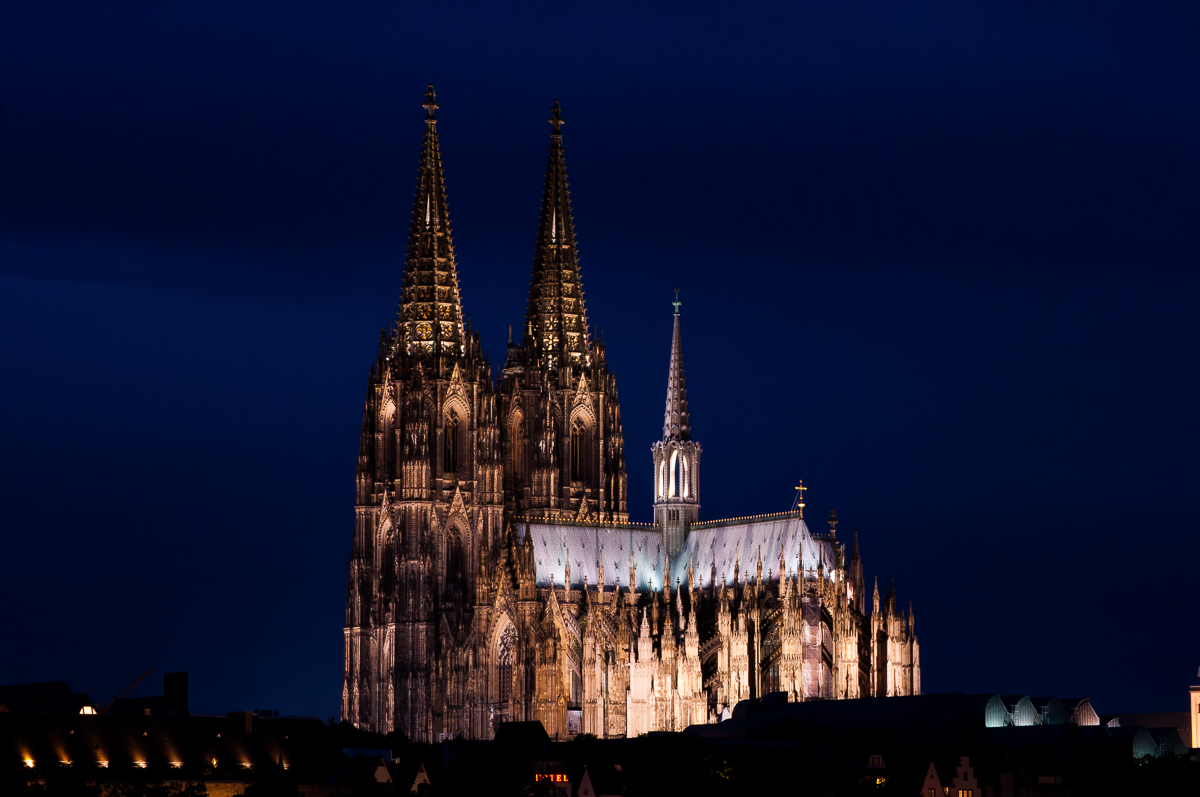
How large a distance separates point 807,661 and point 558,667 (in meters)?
13.0

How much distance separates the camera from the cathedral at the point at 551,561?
148 meters

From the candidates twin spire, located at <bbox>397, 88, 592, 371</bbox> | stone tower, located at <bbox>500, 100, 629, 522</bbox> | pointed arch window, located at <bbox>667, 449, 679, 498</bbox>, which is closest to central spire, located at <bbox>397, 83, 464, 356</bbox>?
twin spire, located at <bbox>397, 88, 592, 371</bbox>

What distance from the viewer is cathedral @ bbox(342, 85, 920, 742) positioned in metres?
148

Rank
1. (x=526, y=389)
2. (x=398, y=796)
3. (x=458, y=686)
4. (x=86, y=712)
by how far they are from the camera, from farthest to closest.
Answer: (x=526, y=389), (x=458, y=686), (x=86, y=712), (x=398, y=796)

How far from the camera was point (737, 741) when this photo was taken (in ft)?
447

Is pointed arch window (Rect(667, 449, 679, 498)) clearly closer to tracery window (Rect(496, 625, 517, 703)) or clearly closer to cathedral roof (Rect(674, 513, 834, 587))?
cathedral roof (Rect(674, 513, 834, 587))

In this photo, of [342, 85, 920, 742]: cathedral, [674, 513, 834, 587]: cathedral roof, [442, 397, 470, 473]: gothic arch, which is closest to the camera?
[342, 85, 920, 742]: cathedral

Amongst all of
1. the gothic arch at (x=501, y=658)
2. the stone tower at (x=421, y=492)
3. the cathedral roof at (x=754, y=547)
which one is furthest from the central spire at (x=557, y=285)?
the gothic arch at (x=501, y=658)

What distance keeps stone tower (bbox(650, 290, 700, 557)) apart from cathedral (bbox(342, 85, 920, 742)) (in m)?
0.12

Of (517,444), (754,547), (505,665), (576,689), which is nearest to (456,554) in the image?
(505,665)

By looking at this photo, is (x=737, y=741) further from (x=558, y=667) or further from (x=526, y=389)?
(x=526, y=389)

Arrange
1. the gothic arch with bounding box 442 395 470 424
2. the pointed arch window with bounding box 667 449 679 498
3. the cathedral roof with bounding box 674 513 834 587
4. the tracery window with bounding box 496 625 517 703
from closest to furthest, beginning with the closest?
the tracery window with bounding box 496 625 517 703 → the cathedral roof with bounding box 674 513 834 587 → the gothic arch with bounding box 442 395 470 424 → the pointed arch window with bounding box 667 449 679 498

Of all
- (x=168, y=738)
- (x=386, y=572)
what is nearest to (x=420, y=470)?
(x=386, y=572)

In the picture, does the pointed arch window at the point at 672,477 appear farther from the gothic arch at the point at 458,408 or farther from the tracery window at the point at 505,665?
the tracery window at the point at 505,665
